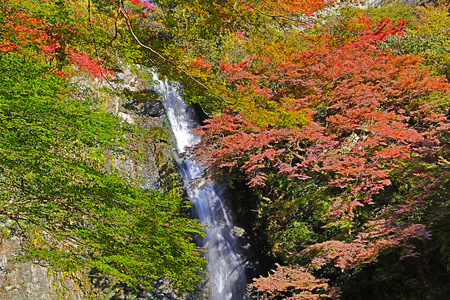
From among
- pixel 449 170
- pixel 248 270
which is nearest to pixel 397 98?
pixel 449 170

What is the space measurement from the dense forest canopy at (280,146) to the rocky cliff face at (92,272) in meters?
0.60

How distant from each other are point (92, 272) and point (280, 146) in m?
5.40

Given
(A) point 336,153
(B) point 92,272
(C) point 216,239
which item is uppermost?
(A) point 336,153

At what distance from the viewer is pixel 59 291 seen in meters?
5.16

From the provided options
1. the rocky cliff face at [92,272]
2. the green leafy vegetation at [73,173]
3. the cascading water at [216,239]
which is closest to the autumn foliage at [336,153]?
the cascading water at [216,239]

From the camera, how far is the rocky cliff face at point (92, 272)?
4.42 meters

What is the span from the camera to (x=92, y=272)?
653 centimetres

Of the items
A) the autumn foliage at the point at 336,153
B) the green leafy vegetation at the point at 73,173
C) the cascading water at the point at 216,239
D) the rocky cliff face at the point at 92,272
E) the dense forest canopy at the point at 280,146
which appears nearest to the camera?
the green leafy vegetation at the point at 73,173

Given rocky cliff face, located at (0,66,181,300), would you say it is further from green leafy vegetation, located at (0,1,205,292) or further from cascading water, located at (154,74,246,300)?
cascading water, located at (154,74,246,300)

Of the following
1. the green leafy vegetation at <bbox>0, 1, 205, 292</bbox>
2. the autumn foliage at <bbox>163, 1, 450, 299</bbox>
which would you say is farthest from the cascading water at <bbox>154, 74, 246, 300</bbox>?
the green leafy vegetation at <bbox>0, 1, 205, 292</bbox>

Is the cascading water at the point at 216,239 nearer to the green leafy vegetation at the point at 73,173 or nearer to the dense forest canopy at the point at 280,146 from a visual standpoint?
the dense forest canopy at the point at 280,146

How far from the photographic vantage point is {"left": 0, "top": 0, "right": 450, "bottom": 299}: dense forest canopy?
2.42 metres

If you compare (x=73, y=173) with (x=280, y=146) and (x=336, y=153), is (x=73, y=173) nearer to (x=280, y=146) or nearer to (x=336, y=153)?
(x=336, y=153)

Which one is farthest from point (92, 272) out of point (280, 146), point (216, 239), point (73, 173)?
point (280, 146)
